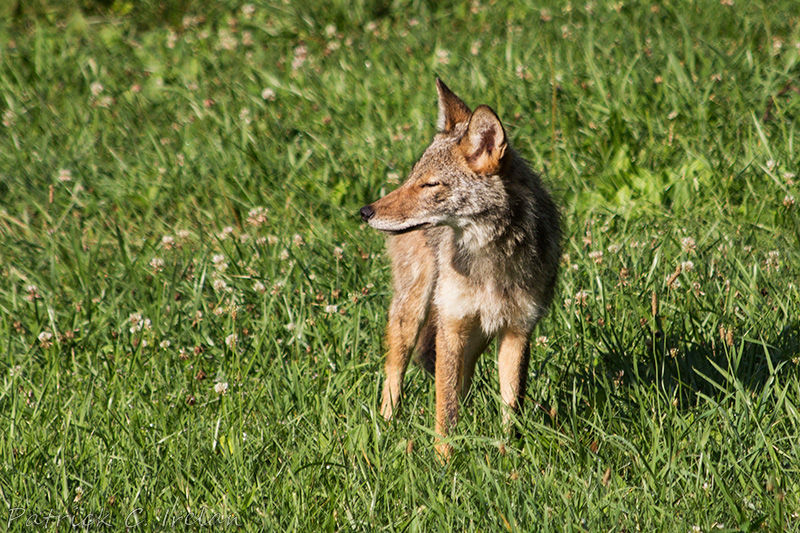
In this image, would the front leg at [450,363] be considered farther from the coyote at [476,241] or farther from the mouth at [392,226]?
the mouth at [392,226]

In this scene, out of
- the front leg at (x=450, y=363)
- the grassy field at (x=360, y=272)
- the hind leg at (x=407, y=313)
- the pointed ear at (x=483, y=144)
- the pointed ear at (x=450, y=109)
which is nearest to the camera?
the grassy field at (x=360, y=272)

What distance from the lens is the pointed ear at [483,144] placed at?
3.54 m

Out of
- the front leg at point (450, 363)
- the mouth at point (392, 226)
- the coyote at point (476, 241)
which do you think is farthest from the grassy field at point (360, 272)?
the mouth at point (392, 226)

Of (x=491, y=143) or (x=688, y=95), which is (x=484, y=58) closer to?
(x=688, y=95)

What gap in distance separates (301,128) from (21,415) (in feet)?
11.0

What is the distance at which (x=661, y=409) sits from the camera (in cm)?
359

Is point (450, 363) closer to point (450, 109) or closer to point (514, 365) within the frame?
point (514, 365)

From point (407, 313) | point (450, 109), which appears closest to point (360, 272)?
point (407, 313)

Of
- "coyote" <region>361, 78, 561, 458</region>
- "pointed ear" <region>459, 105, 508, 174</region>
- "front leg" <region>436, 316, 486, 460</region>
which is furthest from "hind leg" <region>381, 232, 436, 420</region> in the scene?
"pointed ear" <region>459, 105, 508, 174</region>

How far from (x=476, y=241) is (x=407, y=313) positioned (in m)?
0.67

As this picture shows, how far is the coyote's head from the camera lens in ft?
11.7

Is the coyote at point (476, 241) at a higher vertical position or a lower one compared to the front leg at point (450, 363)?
higher

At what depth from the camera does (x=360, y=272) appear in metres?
5.08

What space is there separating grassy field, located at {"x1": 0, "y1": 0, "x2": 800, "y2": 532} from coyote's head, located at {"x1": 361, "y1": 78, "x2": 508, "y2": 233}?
856mm
